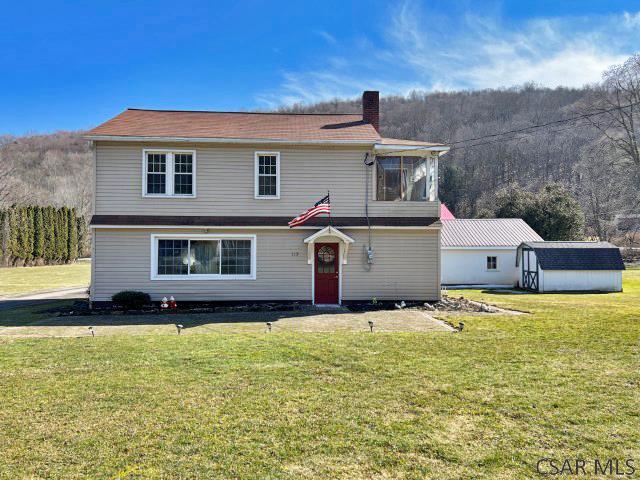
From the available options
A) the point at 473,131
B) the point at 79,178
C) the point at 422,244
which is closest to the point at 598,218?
the point at 473,131

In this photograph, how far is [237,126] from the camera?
17234mm

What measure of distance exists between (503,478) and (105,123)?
17.1 metres

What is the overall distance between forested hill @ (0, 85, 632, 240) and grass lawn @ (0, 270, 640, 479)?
59.6m

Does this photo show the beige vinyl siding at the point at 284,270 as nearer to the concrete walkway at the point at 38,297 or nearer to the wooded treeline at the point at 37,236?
the concrete walkway at the point at 38,297

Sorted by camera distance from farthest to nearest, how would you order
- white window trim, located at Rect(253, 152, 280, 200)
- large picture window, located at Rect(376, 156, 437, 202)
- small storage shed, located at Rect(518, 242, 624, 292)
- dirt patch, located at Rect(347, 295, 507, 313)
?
small storage shed, located at Rect(518, 242, 624, 292), large picture window, located at Rect(376, 156, 437, 202), white window trim, located at Rect(253, 152, 280, 200), dirt patch, located at Rect(347, 295, 507, 313)

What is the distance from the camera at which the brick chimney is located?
61.3ft

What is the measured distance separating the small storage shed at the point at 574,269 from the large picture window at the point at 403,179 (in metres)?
10.7

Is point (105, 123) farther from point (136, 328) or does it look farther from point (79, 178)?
point (79, 178)

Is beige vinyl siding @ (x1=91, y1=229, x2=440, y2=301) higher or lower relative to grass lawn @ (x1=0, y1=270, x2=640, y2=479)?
higher

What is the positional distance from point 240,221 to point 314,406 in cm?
1071

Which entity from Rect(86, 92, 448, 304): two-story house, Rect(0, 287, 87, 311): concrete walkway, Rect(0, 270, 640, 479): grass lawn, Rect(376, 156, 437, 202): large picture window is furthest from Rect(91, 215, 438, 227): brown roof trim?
Rect(0, 270, 640, 479): grass lawn

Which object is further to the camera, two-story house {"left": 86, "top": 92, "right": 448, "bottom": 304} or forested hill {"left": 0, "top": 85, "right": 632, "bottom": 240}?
forested hill {"left": 0, "top": 85, "right": 632, "bottom": 240}

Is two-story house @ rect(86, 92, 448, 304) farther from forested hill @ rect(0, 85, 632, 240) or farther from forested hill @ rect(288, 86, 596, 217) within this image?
forested hill @ rect(288, 86, 596, 217)

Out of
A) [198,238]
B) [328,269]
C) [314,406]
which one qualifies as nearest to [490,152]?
[328,269]
